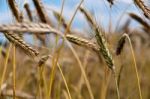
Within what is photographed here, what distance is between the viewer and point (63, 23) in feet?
7.79

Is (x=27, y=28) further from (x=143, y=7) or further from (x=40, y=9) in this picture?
(x=40, y=9)

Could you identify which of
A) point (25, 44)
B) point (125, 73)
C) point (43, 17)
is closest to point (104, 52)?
point (25, 44)

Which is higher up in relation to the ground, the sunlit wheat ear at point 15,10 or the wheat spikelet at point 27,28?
the wheat spikelet at point 27,28

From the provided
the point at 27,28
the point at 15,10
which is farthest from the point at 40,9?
the point at 27,28

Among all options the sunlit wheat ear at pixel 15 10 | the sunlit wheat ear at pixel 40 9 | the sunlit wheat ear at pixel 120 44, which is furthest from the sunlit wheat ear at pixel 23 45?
the sunlit wheat ear at pixel 120 44

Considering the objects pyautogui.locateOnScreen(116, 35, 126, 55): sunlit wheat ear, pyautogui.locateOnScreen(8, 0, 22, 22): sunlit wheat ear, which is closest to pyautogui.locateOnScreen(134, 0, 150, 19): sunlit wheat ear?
pyautogui.locateOnScreen(116, 35, 126, 55): sunlit wheat ear

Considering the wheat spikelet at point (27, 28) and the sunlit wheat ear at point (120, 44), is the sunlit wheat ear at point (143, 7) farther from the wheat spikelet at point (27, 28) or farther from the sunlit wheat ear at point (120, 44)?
the wheat spikelet at point (27, 28)

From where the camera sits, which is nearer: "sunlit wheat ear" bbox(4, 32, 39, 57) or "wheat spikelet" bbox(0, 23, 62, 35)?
"wheat spikelet" bbox(0, 23, 62, 35)

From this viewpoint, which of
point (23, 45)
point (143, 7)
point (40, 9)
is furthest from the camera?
point (40, 9)

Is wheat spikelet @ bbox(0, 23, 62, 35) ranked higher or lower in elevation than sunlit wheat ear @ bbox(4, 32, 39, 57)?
higher

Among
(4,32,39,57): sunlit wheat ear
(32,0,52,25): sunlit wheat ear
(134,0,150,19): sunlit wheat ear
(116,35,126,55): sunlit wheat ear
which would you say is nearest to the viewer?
(4,32,39,57): sunlit wheat ear

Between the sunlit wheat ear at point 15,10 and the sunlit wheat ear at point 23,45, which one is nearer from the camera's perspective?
the sunlit wheat ear at point 23,45

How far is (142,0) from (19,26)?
25.6 inches

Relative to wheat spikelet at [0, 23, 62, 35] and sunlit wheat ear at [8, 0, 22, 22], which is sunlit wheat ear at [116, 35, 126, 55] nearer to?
sunlit wheat ear at [8, 0, 22, 22]
